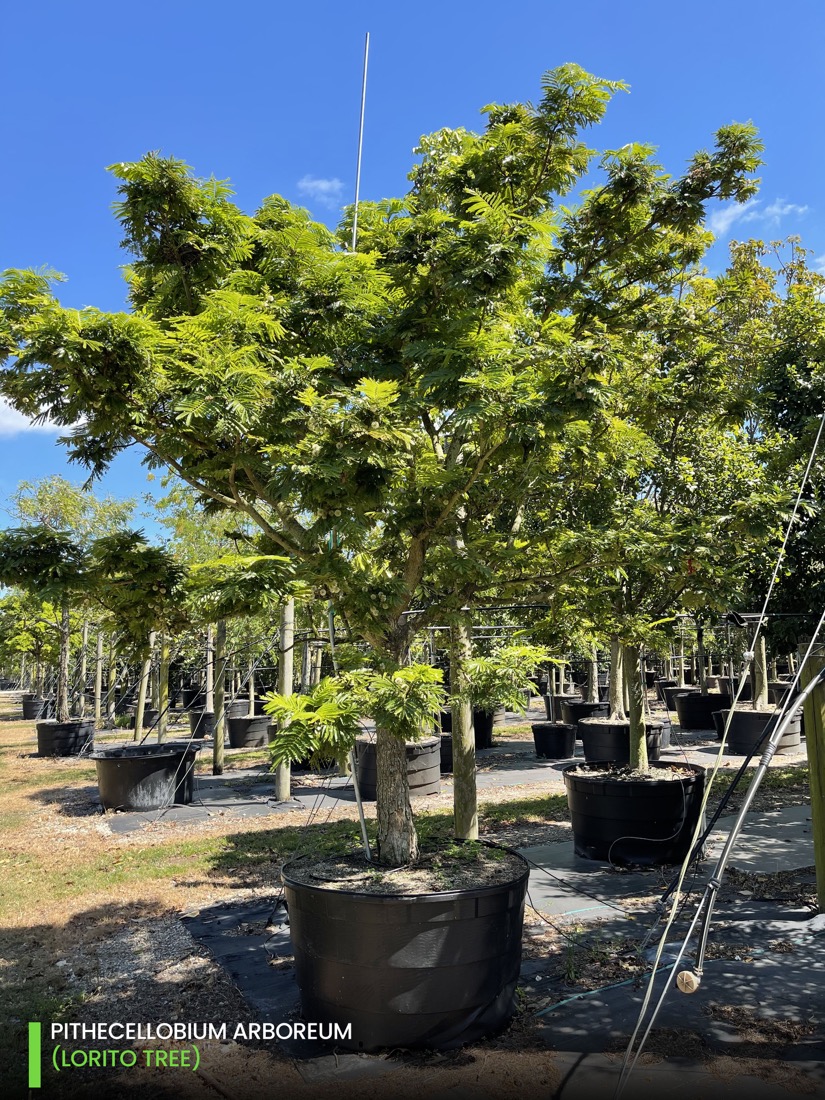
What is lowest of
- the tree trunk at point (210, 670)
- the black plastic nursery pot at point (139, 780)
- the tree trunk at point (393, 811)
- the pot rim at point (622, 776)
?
the black plastic nursery pot at point (139, 780)

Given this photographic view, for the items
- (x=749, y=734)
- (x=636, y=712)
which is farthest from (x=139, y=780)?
(x=749, y=734)

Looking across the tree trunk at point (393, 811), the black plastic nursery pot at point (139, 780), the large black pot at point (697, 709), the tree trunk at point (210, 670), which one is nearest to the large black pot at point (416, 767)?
the tree trunk at point (210, 670)

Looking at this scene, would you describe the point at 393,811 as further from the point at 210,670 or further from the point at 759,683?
the point at 759,683

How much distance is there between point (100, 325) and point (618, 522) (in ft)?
13.0

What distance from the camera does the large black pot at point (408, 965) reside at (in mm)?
3455

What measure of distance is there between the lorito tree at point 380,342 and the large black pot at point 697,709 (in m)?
13.9

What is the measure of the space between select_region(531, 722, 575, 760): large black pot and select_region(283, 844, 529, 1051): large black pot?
10.6 m

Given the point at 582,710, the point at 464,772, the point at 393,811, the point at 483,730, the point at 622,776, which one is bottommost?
the point at 483,730

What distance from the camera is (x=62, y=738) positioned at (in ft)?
48.1

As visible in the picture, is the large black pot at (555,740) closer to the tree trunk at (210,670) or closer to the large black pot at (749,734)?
the large black pot at (749,734)

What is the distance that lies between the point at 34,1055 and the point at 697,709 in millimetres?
16566

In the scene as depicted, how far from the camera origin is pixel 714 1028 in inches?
142

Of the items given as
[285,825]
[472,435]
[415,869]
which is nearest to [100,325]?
[472,435]

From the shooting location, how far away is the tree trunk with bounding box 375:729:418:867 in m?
4.22
